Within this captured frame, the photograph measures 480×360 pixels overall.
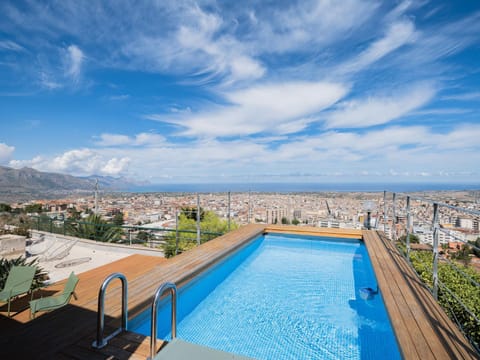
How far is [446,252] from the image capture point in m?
3.42

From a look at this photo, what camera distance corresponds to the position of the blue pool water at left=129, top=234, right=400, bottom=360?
2.37 metres

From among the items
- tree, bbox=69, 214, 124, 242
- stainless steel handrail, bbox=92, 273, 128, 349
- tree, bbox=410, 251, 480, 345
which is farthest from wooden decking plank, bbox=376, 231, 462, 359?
tree, bbox=69, 214, 124, 242

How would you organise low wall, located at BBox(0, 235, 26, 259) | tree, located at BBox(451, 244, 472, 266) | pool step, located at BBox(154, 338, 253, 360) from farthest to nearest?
low wall, located at BBox(0, 235, 26, 259), tree, located at BBox(451, 244, 472, 266), pool step, located at BBox(154, 338, 253, 360)

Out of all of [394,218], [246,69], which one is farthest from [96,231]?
[394,218]

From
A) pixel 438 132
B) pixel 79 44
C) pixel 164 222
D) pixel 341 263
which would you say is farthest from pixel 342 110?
pixel 79 44

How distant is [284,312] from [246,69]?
769 centimetres

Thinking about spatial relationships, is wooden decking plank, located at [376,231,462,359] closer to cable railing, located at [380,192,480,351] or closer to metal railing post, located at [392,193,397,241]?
cable railing, located at [380,192,480,351]

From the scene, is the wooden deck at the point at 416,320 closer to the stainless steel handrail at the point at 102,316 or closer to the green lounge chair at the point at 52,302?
the stainless steel handrail at the point at 102,316

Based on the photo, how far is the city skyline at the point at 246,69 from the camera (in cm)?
666

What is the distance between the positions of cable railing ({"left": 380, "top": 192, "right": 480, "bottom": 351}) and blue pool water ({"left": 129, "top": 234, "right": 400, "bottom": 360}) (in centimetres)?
73

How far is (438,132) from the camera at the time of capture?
1479 cm

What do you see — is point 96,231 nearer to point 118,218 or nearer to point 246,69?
point 118,218

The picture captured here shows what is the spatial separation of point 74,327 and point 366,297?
11.0 ft

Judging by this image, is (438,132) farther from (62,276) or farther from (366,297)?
(62,276)
